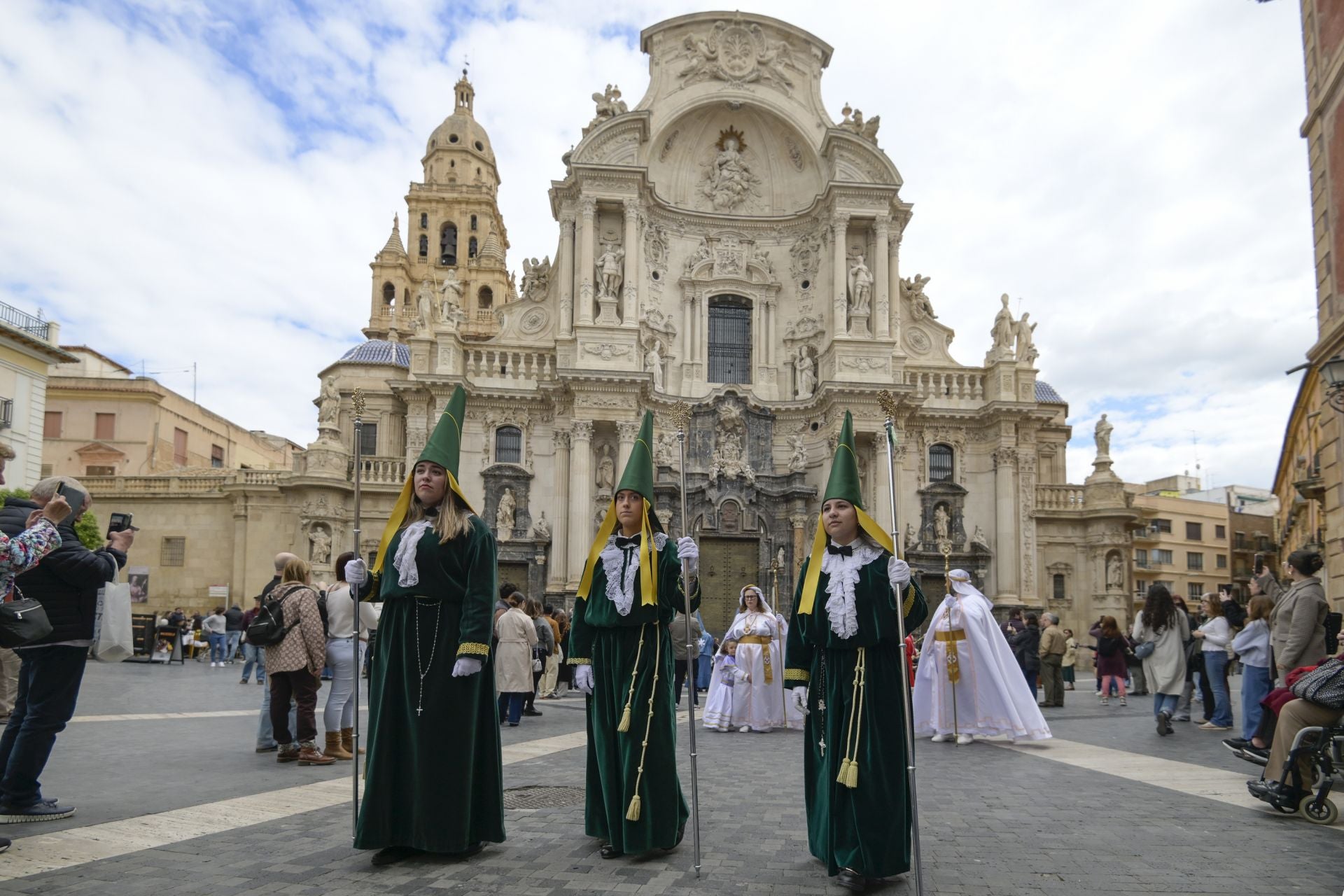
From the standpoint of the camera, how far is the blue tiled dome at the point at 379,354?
125 ft

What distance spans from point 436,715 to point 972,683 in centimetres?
787

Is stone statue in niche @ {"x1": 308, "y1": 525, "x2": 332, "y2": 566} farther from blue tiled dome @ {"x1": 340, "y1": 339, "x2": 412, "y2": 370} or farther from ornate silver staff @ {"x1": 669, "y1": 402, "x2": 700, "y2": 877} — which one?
ornate silver staff @ {"x1": 669, "y1": 402, "x2": 700, "y2": 877}

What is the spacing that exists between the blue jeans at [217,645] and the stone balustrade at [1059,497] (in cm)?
2483

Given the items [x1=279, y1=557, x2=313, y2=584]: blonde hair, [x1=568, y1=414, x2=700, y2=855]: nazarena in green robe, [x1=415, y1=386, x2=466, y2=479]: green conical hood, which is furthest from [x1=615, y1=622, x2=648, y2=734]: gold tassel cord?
[x1=279, y1=557, x2=313, y2=584]: blonde hair

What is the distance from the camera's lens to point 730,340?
108ft

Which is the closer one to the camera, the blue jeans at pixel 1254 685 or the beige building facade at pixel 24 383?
the blue jeans at pixel 1254 685

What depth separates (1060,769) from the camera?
927 cm

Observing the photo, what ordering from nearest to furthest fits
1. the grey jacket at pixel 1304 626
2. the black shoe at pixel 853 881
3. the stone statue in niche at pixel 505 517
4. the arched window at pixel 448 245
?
1. the black shoe at pixel 853 881
2. the grey jacket at pixel 1304 626
3. the stone statue in niche at pixel 505 517
4. the arched window at pixel 448 245

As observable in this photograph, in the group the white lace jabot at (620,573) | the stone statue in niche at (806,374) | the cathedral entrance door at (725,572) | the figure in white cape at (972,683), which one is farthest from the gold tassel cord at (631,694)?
the stone statue in niche at (806,374)

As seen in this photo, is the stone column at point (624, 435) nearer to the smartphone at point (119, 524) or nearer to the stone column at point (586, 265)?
the stone column at point (586, 265)

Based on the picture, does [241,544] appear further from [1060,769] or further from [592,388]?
[1060,769]

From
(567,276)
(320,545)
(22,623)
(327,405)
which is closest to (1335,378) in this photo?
(22,623)

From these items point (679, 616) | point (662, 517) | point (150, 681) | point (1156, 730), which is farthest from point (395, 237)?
point (1156, 730)

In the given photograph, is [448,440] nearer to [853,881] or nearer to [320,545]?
[853,881]
